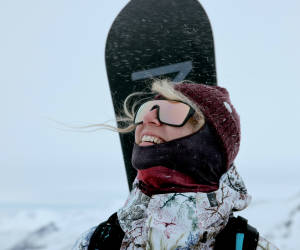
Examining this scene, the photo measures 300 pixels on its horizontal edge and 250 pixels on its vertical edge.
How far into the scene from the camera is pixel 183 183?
1.56 m

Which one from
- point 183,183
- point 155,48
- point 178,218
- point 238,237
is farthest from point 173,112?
point 155,48

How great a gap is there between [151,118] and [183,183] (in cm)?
34

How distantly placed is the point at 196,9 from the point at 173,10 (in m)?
0.17

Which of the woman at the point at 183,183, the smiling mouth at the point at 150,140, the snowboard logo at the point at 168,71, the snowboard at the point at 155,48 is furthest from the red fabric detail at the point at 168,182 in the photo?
the snowboard logo at the point at 168,71

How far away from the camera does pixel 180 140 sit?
64.1 inches

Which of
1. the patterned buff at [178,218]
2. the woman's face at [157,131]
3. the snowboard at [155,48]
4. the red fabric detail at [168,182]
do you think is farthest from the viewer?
the snowboard at [155,48]

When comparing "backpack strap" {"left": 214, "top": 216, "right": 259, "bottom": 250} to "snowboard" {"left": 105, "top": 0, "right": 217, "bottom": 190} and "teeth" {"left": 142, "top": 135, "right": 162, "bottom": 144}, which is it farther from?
"snowboard" {"left": 105, "top": 0, "right": 217, "bottom": 190}

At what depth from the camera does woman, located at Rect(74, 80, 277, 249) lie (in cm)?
144

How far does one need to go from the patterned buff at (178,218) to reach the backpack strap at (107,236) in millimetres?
42

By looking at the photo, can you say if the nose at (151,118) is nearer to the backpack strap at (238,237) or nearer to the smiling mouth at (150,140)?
the smiling mouth at (150,140)

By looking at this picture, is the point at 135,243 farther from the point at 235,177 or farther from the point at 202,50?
the point at 202,50

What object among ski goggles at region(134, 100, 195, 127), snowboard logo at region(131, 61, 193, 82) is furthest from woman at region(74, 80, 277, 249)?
snowboard logo at region(131, 61, 193, 82)

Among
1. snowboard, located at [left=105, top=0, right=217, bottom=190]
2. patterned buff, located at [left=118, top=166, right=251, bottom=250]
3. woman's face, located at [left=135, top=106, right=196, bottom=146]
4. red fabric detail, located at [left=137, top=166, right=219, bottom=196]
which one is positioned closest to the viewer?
patterned buff, located at [left=118, top=166, right=251, bottom=250]

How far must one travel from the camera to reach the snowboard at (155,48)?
2.47m
